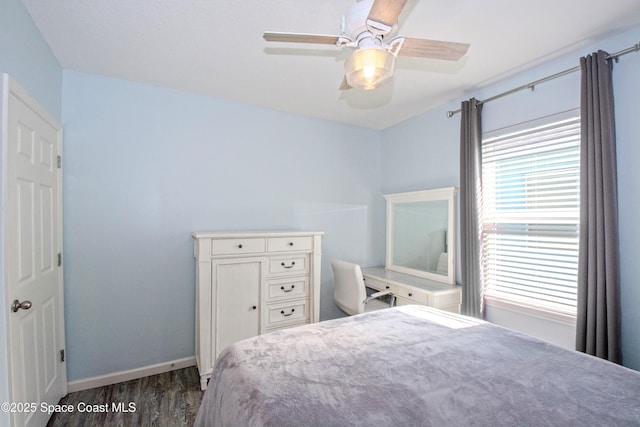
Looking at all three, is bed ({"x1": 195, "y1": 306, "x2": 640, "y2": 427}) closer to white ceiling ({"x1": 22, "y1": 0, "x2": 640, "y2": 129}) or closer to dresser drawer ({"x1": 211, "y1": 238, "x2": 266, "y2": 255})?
dresser drawer ({"x1": 211, "y1": 238, "x2": 266, "y2": 255})

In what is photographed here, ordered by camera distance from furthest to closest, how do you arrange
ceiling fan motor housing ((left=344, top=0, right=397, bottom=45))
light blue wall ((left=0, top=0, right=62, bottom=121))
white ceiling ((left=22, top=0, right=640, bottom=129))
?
white ceiling ((left=22, top=0, right=640, bottom=129)) → light blue wall ((left=0, top=0, right=62, bottom=121)) → ceiling fan motor housing ((left=344, top=0, right=397, bottom=45))

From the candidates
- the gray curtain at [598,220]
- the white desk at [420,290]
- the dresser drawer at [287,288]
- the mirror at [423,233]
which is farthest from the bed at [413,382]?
the mirror at [423,233]

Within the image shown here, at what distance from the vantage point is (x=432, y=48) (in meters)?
1.41

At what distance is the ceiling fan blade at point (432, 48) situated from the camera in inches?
53.7

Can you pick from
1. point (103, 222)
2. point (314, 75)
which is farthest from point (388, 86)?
point (103, 222)

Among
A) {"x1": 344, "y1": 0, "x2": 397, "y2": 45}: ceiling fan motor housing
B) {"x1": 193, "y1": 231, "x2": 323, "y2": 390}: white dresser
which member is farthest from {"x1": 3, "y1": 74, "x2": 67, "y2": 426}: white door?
{"x1": 344, "y1": 0, "x2": 397, "y2": 45}: ceiling fan motor housing

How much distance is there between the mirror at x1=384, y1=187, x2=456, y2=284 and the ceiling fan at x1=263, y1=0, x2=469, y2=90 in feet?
5.75

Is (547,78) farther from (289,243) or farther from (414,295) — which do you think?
(289,243)

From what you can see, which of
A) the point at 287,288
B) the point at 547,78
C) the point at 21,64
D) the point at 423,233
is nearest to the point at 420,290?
the point at 423,233

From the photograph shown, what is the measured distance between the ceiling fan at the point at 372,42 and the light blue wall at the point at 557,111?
49.8 inches

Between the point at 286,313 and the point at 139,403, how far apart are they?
125 cm

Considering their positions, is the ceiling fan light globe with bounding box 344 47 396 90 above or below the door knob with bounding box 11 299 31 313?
above

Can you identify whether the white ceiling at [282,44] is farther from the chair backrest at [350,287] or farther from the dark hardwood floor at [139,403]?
the dark hardwood floor at [139,403]

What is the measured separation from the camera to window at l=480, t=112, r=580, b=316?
2.13 meters
